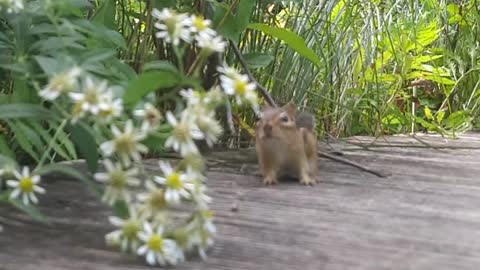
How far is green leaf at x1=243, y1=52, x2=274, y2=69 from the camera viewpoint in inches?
89.5

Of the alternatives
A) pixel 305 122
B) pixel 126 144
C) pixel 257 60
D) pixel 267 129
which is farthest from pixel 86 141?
pixel 257 60

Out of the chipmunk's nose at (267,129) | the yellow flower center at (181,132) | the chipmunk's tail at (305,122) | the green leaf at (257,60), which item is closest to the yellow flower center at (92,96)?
the yellow flower center at (181,132)

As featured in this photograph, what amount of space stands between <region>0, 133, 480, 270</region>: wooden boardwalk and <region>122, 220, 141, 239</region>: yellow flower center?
0.26 ft

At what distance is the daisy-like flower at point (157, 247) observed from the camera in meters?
1.11

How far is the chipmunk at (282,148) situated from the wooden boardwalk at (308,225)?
0.03m

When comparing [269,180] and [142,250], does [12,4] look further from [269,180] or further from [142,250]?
[269,180]

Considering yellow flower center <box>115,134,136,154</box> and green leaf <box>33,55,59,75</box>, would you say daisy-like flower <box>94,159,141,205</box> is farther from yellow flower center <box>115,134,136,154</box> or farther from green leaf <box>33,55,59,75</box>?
green leaf <box>33,55,59,75</box>

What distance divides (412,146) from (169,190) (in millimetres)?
1581

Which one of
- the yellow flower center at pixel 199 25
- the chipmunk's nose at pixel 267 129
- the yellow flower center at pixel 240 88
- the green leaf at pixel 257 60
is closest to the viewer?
the yellow flower center at pixel 240 88

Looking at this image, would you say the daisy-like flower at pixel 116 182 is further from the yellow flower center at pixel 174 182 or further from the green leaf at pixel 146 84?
the green leaf at pixel 146 84

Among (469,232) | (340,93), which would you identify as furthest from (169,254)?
(340,93)

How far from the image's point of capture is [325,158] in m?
2.22

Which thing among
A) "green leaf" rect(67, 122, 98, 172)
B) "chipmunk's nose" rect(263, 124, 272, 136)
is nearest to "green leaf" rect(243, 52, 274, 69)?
"chipmunk's nose" rect(263, 124, 272, 136)

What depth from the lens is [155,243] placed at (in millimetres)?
1117
